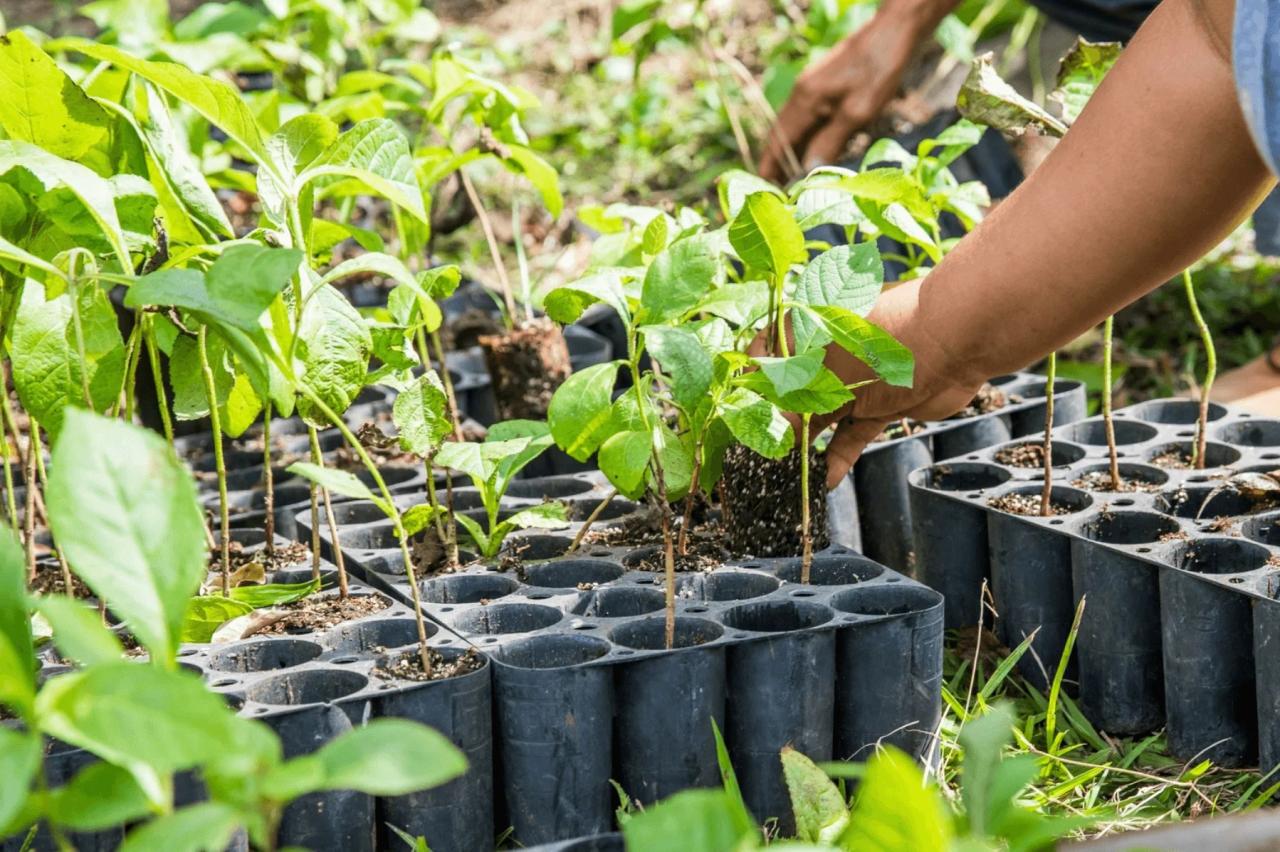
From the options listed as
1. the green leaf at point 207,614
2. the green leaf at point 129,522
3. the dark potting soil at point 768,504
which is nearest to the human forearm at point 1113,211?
the dark potting soil at point 768,504

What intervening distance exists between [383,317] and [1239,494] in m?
0.95

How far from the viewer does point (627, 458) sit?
1228mm

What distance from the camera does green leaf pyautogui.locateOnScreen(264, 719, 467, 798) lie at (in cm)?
58

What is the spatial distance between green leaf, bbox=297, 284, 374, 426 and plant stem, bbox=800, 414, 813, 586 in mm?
416

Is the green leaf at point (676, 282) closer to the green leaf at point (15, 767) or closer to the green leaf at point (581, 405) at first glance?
the green leaf at point (581, 405)

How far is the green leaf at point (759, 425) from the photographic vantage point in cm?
121

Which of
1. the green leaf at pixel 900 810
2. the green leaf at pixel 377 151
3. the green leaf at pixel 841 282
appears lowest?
the green leaf at pixel 900 810

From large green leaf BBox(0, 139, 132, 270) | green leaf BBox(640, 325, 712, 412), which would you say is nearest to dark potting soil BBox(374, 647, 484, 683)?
green leaf BBox(640, 325, 712, 412)

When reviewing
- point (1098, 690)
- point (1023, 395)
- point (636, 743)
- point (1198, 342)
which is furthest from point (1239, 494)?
point (1198, 342)

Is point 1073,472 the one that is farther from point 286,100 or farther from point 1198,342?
point 286,100

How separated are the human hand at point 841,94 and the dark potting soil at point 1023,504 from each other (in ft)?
4.64

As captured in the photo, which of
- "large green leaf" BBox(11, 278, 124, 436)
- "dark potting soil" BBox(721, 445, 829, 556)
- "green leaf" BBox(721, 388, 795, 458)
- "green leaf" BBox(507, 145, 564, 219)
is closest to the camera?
"large green leaf" BBox(11, 278, 124, 436)

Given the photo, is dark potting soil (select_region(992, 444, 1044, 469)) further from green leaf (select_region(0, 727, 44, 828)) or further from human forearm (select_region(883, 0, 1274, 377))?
green leaf (select_region(0, 727, 44, 828))

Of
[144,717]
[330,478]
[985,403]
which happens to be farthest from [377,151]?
[985,403]
